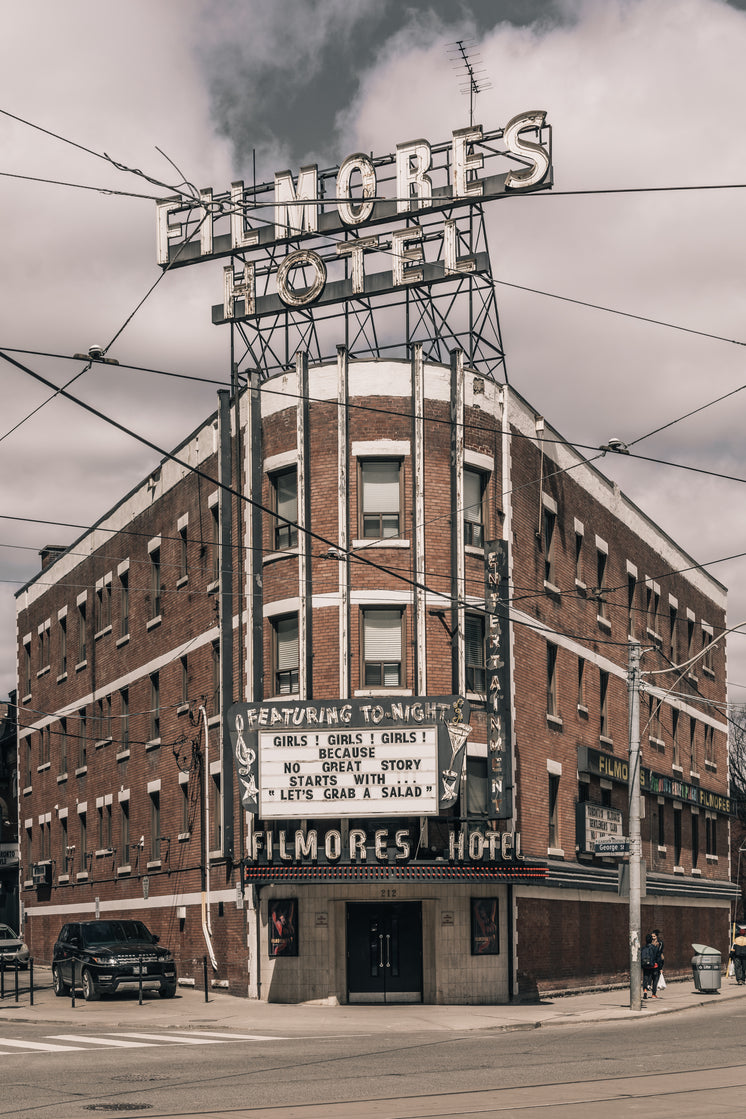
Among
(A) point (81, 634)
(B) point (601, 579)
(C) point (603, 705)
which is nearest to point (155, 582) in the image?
(A) point (81, 634)

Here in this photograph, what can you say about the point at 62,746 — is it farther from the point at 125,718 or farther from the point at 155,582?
the point at 155,582

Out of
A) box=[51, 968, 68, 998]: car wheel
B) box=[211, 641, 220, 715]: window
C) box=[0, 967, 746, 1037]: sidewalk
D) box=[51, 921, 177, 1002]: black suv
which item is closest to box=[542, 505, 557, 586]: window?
box=[211, 641, 220, 715]: window

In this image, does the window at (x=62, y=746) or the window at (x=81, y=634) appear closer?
the window at (x=81, y=634)

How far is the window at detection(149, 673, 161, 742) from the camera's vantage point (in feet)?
141

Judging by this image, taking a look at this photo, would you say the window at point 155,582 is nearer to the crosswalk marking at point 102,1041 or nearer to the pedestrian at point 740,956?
the crosswalk marking at point 102,1041

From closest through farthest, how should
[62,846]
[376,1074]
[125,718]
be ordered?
[376,1074] < [125,718] < [62,846]

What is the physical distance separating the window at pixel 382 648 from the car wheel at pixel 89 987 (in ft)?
30.9

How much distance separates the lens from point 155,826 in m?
42.8

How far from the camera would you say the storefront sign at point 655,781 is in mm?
40719

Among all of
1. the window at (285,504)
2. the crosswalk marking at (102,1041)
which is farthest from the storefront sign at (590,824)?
the crosswalk marking at (102,1041)

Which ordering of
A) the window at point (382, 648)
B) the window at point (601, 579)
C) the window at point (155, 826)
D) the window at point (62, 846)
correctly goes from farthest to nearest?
the window at point (62, 846) < the window at point (601, 579) < the window at point (155, 826) < the window at point (382, 648)

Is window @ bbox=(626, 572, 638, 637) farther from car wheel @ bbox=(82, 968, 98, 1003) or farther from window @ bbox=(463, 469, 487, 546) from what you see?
car wheel @ bbox=(82, 968, 98, 1003)

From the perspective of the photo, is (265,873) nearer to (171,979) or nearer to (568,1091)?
(171,979)

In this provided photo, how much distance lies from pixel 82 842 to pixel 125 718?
6.42m
